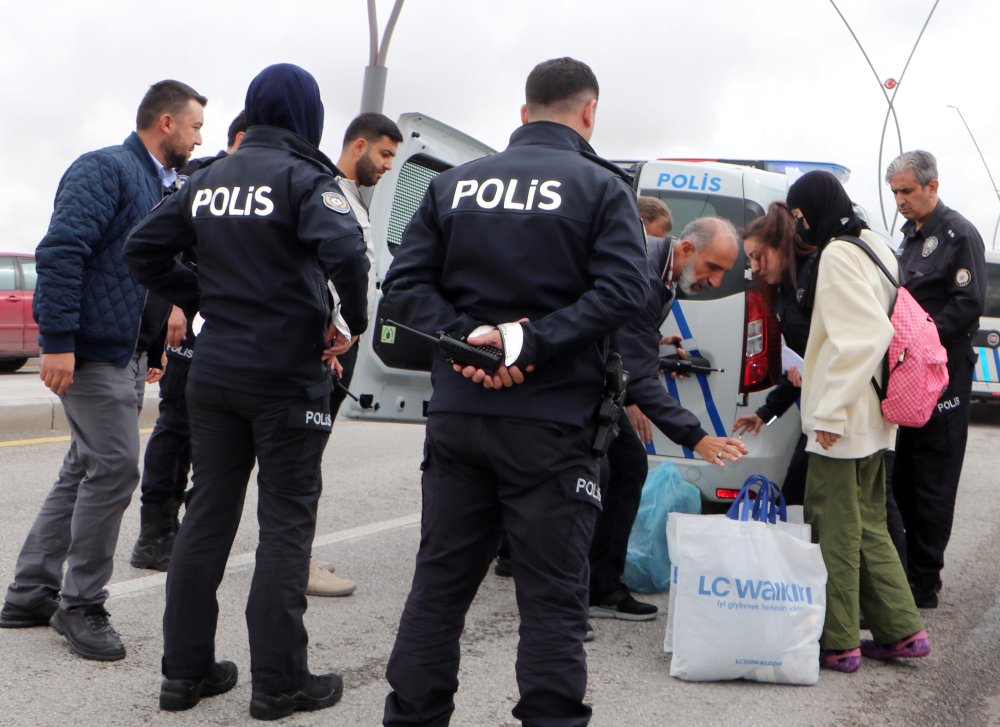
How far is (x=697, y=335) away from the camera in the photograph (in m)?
5.40

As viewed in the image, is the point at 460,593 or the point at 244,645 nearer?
the point at 460,593

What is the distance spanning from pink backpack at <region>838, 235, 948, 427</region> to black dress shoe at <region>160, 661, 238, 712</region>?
7.91 feet

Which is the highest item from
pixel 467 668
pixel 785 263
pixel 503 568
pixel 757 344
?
pixel 785 263

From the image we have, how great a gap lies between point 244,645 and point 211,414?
3.51 ft

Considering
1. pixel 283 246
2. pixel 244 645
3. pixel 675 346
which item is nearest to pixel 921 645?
pixel 675 346

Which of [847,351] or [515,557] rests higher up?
[847,351]

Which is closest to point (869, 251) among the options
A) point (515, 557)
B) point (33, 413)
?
point (515, 557)

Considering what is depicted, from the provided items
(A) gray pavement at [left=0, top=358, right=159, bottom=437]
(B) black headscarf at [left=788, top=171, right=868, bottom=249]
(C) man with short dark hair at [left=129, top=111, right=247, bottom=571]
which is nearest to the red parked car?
(A) gray pavement at [left=0, top=358, right=159, bottom=437]

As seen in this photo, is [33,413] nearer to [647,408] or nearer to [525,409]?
[647,408]

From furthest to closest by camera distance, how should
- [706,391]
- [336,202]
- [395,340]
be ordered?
[395,340] < [706,391] < [336,202]

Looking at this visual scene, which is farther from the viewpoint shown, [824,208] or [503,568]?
[503,568]

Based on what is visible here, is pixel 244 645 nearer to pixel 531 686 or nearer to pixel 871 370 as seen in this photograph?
pixel 531 686

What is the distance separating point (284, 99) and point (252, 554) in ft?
8.76

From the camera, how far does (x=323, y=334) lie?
11.0 feet
